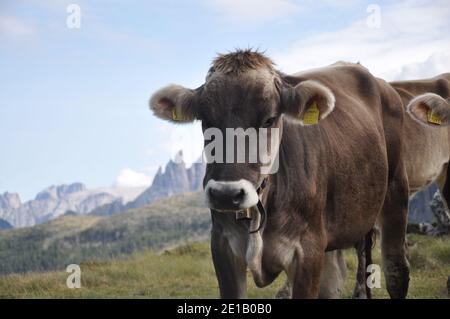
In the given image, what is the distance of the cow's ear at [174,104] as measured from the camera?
6246 millimetres

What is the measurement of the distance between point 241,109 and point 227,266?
1.42 m

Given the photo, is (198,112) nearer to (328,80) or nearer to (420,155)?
(328,80)

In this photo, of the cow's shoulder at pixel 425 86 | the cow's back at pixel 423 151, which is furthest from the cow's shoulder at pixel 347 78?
the cow's shoulder at pixel 425 86

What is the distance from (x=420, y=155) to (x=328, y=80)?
8.28ft

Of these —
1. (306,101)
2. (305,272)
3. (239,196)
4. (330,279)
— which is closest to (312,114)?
(306,101)

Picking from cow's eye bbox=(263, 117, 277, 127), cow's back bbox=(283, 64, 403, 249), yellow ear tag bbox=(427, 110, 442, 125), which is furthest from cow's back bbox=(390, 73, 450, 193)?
cow's eye bbox=(263, 117, 277, 127)

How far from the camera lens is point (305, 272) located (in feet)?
19.8

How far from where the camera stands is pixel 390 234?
8.54 metres

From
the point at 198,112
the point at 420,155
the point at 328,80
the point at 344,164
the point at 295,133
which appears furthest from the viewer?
the point at 420,155

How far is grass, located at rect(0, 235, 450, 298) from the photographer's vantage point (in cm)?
1259

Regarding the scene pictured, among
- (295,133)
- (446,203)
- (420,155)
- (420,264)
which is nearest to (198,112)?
(295,133)

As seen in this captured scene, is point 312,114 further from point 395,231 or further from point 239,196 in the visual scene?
point 395,231

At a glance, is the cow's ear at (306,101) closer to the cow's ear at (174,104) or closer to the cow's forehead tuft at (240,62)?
the cow's forehead tuft at (240,62)

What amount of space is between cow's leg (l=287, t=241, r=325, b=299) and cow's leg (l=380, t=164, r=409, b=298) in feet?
8.63
